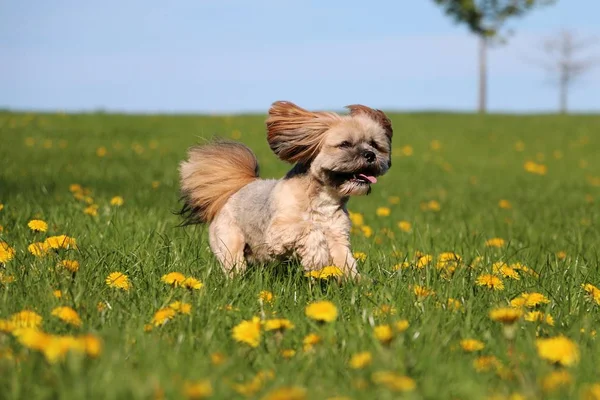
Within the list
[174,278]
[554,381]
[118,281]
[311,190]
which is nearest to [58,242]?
[118,281]

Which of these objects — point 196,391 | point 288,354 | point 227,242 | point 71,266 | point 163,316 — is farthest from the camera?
point 227,242

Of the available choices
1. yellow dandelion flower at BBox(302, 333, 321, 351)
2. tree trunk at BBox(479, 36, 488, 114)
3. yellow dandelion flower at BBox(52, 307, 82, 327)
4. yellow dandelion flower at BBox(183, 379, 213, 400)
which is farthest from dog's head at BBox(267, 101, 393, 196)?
tree trunk at BBox(479, 36, 488, 114)

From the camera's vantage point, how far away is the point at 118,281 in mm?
4078

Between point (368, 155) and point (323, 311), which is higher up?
point (368, 155)

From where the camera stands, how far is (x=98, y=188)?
9.97 m

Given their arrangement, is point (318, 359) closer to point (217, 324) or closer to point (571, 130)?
point (217, 324)

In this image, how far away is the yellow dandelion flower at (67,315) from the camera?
10.6ft

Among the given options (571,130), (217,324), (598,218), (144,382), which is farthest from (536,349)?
(571,130)

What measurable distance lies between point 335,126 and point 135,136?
16410 mm

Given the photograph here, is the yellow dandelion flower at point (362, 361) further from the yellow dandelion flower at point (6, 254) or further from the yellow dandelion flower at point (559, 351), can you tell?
the yellow dandelion flower at point (6, 254)

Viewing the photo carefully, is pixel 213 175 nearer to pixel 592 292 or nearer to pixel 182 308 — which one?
pixel 182 308

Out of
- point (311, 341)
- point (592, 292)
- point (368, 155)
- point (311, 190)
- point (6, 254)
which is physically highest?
point (368, 155)

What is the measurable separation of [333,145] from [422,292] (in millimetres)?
1162

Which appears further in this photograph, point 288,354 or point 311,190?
point 311,190
